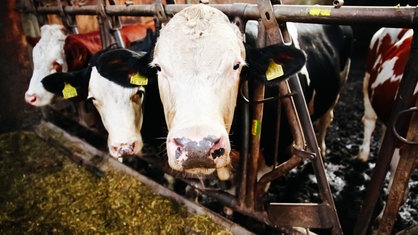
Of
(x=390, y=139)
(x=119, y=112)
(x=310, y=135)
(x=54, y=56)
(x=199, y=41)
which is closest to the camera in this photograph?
(x=390, y=139)

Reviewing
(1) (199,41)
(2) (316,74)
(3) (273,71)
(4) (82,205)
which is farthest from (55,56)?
(2) (316,74)

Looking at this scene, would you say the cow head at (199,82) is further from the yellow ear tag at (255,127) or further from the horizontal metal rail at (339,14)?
the yellow ear tag at (255,127)

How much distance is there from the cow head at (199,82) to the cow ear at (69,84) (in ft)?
3.94

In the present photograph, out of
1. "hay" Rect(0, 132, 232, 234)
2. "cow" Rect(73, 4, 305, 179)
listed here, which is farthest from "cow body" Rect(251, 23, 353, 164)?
"hay" Rect(0, 132, 232, 234)

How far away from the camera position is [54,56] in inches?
138

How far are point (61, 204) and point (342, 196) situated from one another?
2.84m

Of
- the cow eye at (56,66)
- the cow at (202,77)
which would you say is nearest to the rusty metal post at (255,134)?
the cow at (202,77)

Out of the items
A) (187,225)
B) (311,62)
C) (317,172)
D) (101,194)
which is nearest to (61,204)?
(101,194)

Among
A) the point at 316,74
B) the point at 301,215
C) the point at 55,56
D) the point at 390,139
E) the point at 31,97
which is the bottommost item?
the point at 301,215

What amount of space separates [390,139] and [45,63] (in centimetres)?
336

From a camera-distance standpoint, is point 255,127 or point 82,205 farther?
point 82,205

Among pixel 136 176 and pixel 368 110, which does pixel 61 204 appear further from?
pixel 368 110

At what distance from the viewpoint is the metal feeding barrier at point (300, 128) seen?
4.75ft

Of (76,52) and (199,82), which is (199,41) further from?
(76,52)
